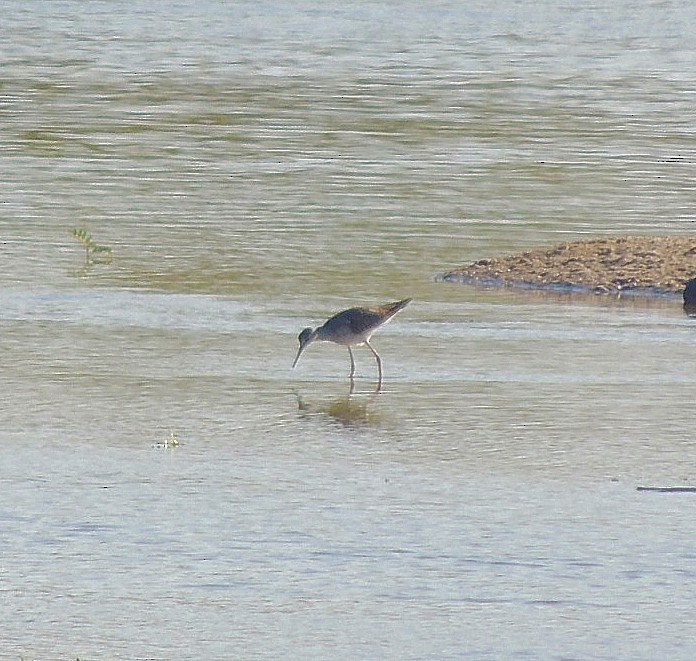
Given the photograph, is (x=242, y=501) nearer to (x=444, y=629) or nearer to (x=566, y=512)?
(x=566, y=512)

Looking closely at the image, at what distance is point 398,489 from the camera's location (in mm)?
10344

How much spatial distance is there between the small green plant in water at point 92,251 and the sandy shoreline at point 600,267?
2667mm

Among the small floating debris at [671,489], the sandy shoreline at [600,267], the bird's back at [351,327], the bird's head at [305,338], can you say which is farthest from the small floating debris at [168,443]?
the sandy shoreline at [600,267]

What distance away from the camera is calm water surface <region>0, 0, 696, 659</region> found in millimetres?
8469

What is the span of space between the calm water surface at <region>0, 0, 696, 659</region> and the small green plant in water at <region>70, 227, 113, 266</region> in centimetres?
20

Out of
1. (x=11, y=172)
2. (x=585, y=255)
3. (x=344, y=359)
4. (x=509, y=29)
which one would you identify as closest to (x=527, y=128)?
(x=11, y=172)

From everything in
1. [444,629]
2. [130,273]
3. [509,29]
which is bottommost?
[444,629]

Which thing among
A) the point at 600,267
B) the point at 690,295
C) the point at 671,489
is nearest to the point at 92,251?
the point at 600,267

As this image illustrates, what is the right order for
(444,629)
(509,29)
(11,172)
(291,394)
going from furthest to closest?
(509,29)
(11,172)
(291,394)
(444,629)

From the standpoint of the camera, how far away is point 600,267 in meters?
16.9

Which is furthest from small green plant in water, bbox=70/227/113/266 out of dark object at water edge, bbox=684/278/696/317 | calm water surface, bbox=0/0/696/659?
dark object at water edge, bbox=684/278/696/317

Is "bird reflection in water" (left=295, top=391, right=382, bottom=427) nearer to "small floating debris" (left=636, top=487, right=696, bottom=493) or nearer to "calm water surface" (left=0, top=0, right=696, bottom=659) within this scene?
"calm water surface" (left=0, top=0, right=696, bottom=659)

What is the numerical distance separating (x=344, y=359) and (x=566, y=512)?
4350 mm

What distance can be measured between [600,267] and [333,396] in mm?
4762
